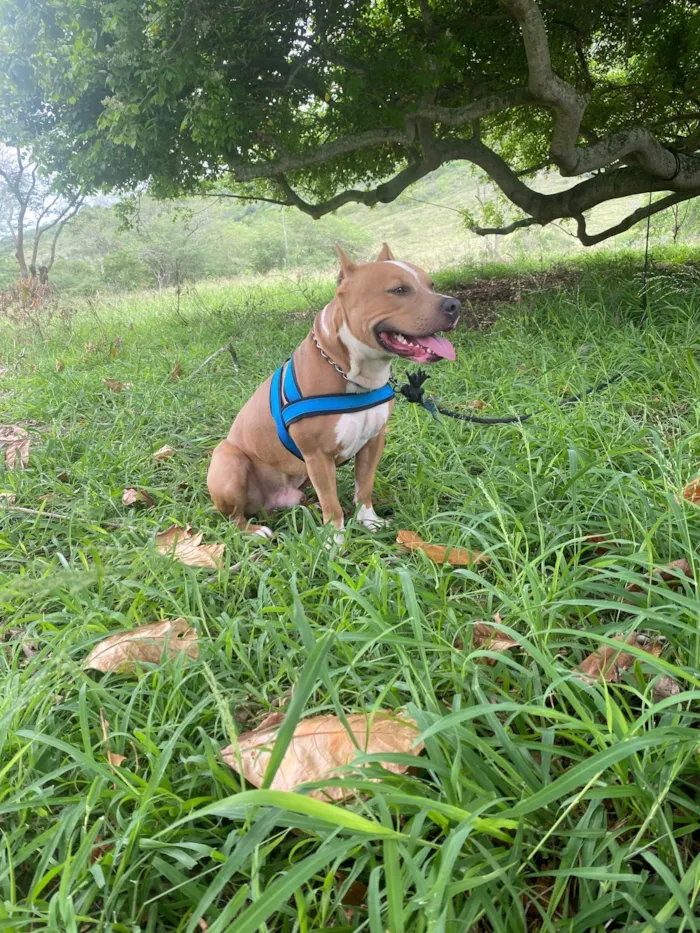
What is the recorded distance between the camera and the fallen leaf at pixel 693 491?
1.57m

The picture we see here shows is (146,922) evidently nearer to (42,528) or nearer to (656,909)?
(656,909)

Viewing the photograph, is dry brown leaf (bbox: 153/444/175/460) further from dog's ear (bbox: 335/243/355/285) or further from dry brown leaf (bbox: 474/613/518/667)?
dry brown leaf (bbox: 474/613/518/667)

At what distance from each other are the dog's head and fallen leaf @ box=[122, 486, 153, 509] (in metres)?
1.23

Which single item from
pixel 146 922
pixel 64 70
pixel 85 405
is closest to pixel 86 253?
pixel 64 70

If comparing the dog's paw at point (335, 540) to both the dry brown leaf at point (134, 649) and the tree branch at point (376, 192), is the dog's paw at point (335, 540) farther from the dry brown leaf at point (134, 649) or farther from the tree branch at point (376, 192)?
the tree branch at point (376, 192)

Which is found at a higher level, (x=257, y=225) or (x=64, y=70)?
(x=257, y=225)

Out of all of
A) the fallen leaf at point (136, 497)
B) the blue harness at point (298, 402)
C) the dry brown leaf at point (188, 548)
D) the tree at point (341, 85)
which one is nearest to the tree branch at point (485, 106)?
the tree at point (341, 85)

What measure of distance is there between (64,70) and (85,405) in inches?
122

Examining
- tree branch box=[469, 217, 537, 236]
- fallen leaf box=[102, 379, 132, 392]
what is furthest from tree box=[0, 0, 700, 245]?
fallen leaf box=[102, 379, 132, 392]

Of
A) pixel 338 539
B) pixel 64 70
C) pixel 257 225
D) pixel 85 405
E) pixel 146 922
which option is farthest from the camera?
→ pixel 257 225

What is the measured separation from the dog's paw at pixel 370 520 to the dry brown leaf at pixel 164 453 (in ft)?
4.20

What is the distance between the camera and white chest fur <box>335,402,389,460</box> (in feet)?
7.14

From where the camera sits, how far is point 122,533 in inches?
85.3

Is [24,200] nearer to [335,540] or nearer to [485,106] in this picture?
[485,106]
